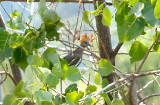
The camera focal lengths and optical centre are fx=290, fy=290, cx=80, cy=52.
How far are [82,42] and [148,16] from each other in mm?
953

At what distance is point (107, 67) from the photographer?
69 centimetres

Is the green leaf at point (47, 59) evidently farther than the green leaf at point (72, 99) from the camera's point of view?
Yes

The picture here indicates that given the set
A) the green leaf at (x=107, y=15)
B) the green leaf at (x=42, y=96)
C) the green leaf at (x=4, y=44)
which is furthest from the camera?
the green leaf at (x=4, y=44)

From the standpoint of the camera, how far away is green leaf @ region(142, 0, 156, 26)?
0.53 metres

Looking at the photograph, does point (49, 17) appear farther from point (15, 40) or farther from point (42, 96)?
point (42, 96)

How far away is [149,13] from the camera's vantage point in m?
0.54

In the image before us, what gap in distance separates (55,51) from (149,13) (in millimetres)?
261

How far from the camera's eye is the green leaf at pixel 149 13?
53cm

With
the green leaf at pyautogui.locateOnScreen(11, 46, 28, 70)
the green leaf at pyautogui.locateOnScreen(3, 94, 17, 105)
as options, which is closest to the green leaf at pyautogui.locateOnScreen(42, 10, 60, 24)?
the green leaf at pyautogui.locateOnScreen(11, 46, 28, 70)

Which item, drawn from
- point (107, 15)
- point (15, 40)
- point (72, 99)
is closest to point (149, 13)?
point (107, 15)

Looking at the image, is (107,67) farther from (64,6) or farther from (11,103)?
(64,6)

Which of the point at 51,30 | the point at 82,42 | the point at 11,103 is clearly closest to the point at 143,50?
the point at 51,30

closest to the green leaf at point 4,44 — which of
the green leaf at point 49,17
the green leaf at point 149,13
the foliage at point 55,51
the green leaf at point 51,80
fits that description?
the foliage at point 55,51

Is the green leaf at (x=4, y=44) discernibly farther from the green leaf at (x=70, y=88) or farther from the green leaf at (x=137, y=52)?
the green leaf at (x=137, y=52)
